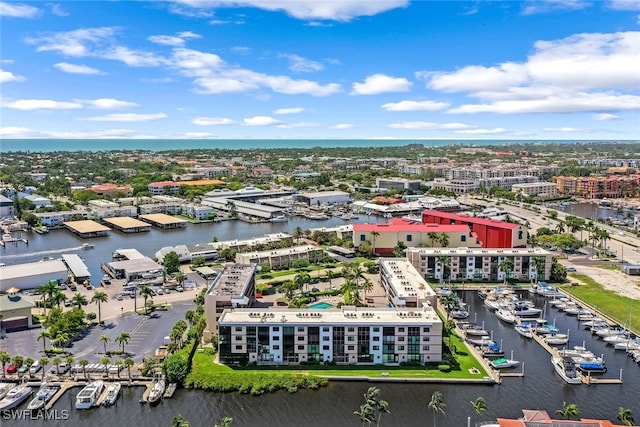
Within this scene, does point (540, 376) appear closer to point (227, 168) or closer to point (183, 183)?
point (183, 183)

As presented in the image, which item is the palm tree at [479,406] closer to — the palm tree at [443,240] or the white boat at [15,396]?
the white boat at [15,396]

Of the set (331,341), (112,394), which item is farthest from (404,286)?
(112,394)

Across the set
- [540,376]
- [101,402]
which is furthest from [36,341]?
[540,376]

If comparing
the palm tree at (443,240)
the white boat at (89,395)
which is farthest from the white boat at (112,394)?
the palm tree at (443,240)

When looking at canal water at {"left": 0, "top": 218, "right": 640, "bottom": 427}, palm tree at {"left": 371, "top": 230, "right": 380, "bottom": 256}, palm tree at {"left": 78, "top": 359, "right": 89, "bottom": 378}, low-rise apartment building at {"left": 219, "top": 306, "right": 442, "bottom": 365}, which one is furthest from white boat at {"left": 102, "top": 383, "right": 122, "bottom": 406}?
palm tree at {"left": 371, "top": 230, "right": 380, "bottom": 256}

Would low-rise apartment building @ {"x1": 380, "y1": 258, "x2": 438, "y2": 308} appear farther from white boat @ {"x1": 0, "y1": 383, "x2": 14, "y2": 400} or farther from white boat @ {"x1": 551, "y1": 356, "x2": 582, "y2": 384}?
white boat @ {"x1": 0, "y1": 383, "x2": 14, "y2": 400}

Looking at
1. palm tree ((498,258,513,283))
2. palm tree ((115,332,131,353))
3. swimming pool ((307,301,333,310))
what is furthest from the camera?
palm tree ((498,258,513,283))
